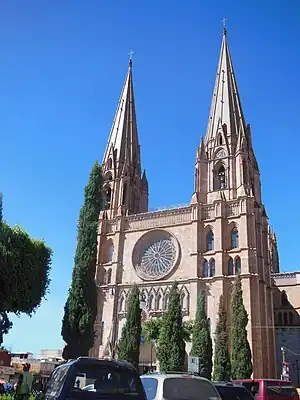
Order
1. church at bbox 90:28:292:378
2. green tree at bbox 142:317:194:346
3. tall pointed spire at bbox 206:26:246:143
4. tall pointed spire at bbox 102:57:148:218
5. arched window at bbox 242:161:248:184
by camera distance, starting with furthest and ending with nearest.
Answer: tall pointed spire at bbox 102:57:148:218 → tall pointed spire at bbox 206:26:246:143 → arched window at bbox 242:161:248:184 → church at bbox 90:28:292:378 → green tree at bbox 142:317:194:346

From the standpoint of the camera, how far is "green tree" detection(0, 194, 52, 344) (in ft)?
74.2

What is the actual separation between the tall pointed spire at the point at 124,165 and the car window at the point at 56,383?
44047 mm

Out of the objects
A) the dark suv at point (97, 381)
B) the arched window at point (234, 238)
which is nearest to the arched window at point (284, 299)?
the arched window at point (234, 238)

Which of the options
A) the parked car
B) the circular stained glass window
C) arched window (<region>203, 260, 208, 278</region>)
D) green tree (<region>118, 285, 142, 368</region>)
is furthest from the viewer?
the circular stained glass window

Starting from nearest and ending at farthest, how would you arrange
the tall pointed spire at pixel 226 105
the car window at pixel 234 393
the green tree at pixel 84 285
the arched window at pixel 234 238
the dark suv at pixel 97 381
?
the dark suv at pixel 97 381
the car window at pixel 234 393
the green tree at pixel 84 285
the arched window at pixel 234 238
the tall pointed spire at pixel 226 105

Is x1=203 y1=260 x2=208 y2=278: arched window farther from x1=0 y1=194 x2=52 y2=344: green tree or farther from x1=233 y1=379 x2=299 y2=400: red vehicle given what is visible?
x1=233 y1=379 x2=299 y2=400: red vehicle

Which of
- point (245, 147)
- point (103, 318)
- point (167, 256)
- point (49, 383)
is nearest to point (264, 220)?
point (245, 147)

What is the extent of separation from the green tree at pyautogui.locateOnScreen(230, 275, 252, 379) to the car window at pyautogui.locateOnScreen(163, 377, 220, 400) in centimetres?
2786

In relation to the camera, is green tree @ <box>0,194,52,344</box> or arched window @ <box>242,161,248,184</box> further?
arched window @ <box>242,161,248,184</box>

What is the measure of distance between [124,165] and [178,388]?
48.3 metres

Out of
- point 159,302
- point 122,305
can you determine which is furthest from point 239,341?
point 122,305

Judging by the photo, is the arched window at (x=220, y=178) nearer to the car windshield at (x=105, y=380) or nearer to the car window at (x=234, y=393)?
the car window at (x=234, y=393)

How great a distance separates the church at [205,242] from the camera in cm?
4053

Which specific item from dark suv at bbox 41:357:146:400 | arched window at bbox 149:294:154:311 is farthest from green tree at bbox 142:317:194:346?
dark suv at bbox 41:357:146:400
